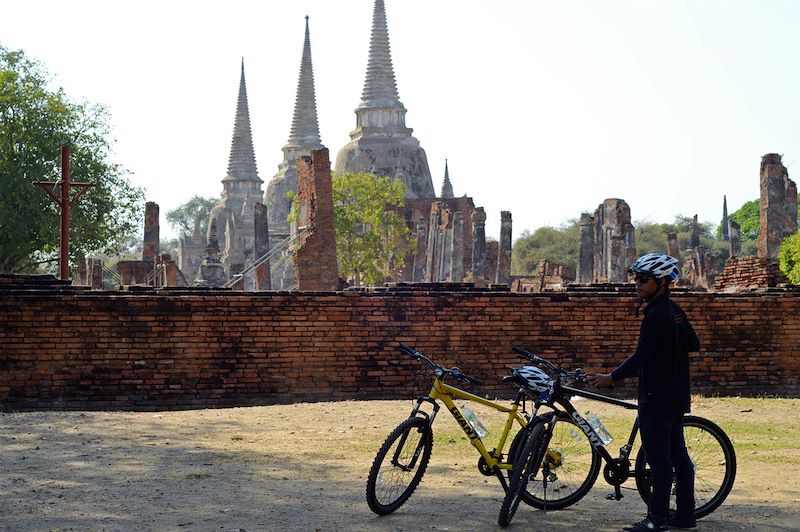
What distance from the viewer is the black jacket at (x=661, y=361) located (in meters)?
5.61

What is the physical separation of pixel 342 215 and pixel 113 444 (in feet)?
100

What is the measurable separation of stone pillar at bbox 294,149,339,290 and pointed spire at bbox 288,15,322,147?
49.1m

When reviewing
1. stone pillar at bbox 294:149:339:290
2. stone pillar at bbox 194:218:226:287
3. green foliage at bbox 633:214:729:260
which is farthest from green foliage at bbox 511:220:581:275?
stone pillar at bbox 294:149:339:290

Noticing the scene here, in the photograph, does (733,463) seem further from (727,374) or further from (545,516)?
(727,374)

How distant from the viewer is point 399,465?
6133mm

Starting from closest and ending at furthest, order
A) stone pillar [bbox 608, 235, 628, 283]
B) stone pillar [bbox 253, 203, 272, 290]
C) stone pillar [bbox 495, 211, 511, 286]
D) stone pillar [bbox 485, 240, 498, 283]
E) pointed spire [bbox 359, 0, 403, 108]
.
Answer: stone pillar [bbox 608, 235, 628, 283], stone pillar [bbox 253, 203, 272, 290], stone pillar [bbox 495, 211, 511, 286], stone pillar [bbox 485, 240, 498, 283], pointed spire [bbox 359, 0, 403, 108]

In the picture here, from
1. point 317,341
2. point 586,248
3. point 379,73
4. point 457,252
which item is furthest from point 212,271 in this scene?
point 379,73

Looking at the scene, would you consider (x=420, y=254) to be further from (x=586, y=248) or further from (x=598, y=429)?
(x=598, y=429)

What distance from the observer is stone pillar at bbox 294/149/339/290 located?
74.0 feet

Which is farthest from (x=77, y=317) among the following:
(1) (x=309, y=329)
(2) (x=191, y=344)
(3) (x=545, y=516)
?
(3) (x=545, y=516)

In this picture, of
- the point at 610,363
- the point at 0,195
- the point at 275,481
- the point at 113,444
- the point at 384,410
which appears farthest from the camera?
the point at 0,195

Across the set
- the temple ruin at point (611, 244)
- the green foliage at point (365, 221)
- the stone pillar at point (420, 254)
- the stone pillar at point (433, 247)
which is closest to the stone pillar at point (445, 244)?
the stone pillar at point (433, 247)

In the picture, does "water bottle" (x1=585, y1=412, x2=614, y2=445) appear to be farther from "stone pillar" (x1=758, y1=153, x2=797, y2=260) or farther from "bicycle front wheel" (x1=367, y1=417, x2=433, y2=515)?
"stone pillar" (x1=758, y1=153, x2=797, y2=260)

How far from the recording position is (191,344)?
37.4ft
